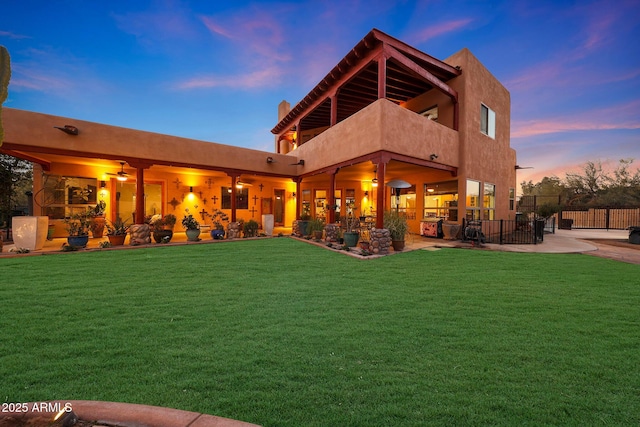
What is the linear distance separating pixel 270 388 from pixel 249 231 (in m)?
10.7

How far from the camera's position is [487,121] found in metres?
11.8

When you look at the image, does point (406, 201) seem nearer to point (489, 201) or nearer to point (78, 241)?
point (489, 201)

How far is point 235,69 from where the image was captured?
18047 millimetres

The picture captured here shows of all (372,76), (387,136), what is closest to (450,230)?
(387,136)

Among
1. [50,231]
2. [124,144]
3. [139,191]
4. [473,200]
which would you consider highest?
[124,144]

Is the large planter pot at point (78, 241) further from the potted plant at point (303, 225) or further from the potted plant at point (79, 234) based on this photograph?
the potted plant at point (303, 225)

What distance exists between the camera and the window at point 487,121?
1141 centimetres

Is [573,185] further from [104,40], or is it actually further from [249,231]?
[104,40]

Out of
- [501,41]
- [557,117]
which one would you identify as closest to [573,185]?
[557,117]

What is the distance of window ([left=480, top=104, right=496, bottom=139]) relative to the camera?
11.4 metres

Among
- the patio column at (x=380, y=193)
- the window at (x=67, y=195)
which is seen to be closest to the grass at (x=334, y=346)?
the patio column at (x=380, y=193)

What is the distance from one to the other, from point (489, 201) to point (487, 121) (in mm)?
3866

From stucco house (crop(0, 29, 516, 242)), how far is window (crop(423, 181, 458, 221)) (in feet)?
0.16

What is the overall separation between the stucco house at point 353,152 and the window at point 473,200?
46mm
